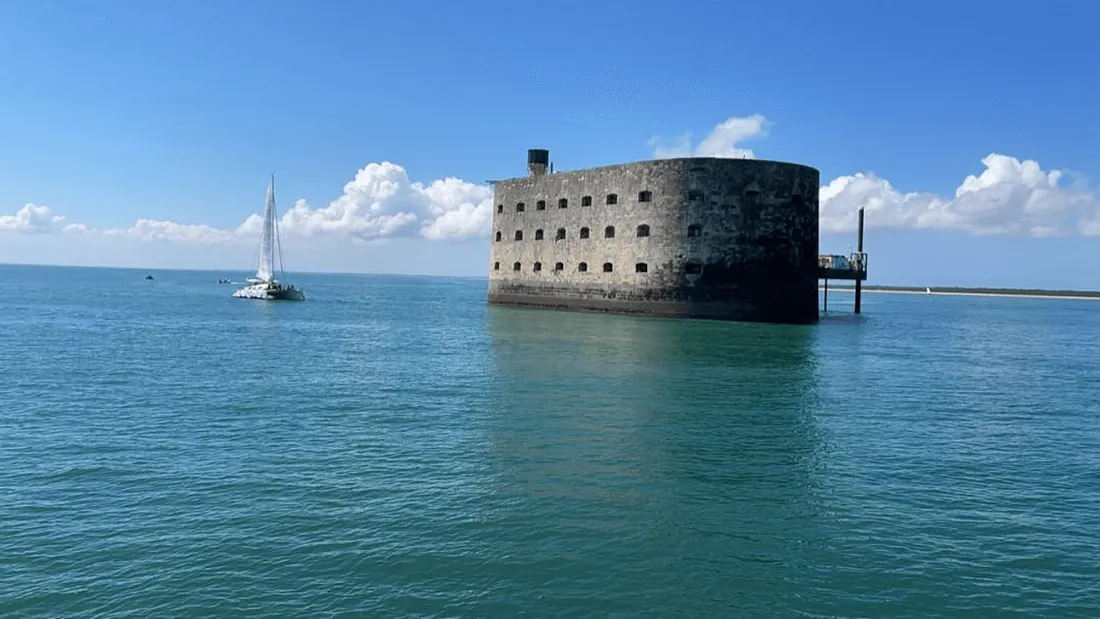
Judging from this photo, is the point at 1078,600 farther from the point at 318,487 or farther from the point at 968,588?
the point at 318,487

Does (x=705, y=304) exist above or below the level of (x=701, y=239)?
below

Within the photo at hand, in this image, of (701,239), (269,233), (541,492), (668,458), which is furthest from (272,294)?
(541,492)

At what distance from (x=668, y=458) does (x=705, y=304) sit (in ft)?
92.5

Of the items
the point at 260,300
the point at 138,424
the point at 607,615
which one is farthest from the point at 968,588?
the point at 260,300

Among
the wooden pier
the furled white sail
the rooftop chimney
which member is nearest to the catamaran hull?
the furled white sail

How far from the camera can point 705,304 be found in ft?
130

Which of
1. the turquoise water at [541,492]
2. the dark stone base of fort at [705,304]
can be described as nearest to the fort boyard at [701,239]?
the dark stone base of fort at [705,304]

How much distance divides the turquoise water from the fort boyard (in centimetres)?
1713

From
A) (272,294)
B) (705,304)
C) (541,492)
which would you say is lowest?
(541,492)

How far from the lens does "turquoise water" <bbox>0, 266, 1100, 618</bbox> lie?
723cm

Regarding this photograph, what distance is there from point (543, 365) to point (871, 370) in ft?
31.9

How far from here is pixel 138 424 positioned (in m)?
14.1

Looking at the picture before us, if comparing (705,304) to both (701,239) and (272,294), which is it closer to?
(701,239)

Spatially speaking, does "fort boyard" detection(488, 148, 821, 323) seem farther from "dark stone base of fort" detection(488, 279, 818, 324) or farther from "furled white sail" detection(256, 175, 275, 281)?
"furled white sail" detection(256, 175, 275, 281)
